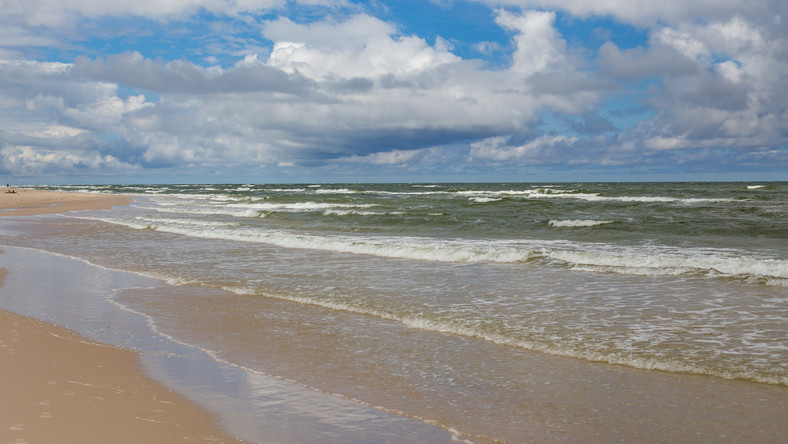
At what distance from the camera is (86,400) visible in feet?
14.6

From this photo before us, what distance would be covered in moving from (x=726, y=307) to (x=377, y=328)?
201 inches

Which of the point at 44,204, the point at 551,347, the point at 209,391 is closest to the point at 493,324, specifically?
the point at 551,347

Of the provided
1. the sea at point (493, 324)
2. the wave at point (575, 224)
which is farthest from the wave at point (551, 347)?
the wave at point (575, 224)

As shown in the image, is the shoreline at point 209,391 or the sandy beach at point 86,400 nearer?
the sandy beach at point 86,400

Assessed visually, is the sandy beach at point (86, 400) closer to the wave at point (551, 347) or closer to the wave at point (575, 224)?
the wave at point (551, 347)

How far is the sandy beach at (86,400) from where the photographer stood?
3.82 metres

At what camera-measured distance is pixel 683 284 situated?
981cm

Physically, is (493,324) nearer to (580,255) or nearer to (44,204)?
(580,255)

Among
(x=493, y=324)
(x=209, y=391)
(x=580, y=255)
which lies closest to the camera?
(x=209, y=391)

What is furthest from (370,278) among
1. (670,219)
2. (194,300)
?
(670,219)

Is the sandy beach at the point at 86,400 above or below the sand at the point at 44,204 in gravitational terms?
below

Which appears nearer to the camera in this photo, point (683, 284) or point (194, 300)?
point (194, 300)

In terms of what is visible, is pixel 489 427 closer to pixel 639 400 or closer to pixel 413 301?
pixel 639 400

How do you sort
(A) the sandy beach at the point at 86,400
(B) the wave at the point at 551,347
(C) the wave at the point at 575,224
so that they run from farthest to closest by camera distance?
1. (C) the wave at the point at 575,224
2. (B) the wave at the point at 551,347
3. (A) the sandy beach at the point at 86,400
